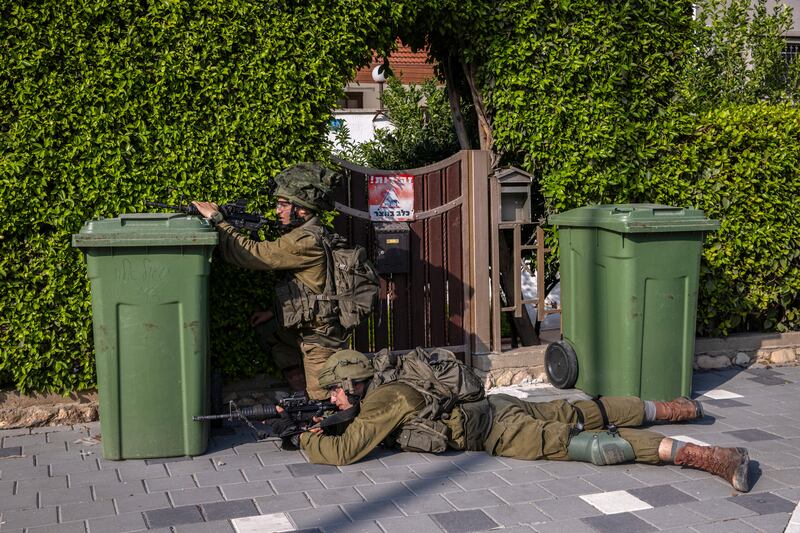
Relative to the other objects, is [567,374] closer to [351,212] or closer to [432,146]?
[351,212]

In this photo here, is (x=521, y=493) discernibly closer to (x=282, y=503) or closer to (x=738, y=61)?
(x=282, y=503)

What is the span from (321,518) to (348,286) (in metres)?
1.95

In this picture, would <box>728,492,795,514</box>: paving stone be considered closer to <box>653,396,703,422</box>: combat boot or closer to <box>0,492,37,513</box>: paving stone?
<box>653,396,703,422</box>: combat boot

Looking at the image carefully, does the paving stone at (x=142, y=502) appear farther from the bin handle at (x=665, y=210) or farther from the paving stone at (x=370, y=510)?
the bin handle at (x=665, y=210)

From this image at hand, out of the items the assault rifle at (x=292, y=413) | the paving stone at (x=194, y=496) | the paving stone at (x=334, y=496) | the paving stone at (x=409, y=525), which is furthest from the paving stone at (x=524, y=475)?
the paving stone at (x=194, y=496)

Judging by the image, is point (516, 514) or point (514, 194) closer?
point (516, 514)

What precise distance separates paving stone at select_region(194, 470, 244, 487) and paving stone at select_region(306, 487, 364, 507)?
1.70 ft

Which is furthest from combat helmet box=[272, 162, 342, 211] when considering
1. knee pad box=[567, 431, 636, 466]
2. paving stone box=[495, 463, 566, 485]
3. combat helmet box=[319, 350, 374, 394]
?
knee pad box=[567, 431, 636, 466]

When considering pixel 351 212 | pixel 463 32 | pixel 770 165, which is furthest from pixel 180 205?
pixel 770 165

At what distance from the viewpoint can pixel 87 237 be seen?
17.1ft

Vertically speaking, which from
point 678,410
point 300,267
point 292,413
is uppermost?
point 300,267

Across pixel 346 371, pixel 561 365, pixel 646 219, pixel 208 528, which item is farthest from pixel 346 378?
pixel 646 219

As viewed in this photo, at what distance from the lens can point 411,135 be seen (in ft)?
32.8

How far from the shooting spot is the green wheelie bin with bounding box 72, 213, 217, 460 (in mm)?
5293
